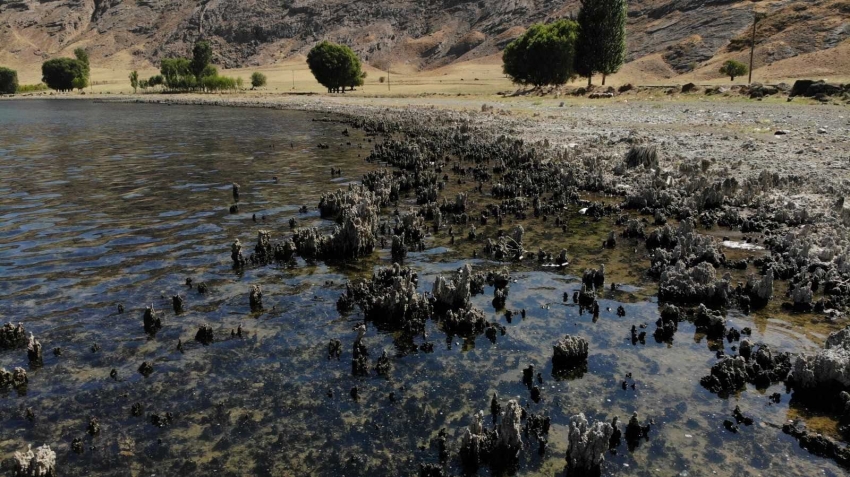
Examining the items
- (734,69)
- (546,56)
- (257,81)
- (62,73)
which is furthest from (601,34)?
(62,73)

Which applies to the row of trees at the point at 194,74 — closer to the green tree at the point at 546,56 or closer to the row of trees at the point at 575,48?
the green tree at the point at 546,56

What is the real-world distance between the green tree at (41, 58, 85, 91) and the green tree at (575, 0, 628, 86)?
159 metres

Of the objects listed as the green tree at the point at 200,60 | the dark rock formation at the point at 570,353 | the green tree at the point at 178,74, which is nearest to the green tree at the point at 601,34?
the dark rock formation at the point at 570,353

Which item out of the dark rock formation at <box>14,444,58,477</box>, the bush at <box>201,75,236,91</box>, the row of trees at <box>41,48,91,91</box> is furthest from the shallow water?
the row of trees at <box>41,48,91,91</box>

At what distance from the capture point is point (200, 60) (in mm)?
168250

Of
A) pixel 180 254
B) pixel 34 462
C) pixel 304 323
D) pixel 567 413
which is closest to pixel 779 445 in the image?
pixel 567 413

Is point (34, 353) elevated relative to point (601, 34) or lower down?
lower down

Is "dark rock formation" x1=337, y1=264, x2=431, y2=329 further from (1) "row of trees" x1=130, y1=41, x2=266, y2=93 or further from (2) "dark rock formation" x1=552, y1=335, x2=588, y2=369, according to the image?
(1) "row of trees" x1=130, y1=41, x2=266, y2=93

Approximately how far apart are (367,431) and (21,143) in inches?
1972

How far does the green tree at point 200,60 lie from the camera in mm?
166875

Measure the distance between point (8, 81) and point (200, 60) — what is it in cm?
6352

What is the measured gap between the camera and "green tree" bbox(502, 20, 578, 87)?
105562 mm

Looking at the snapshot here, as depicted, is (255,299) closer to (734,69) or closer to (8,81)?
(734,69)

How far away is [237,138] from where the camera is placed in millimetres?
48250
